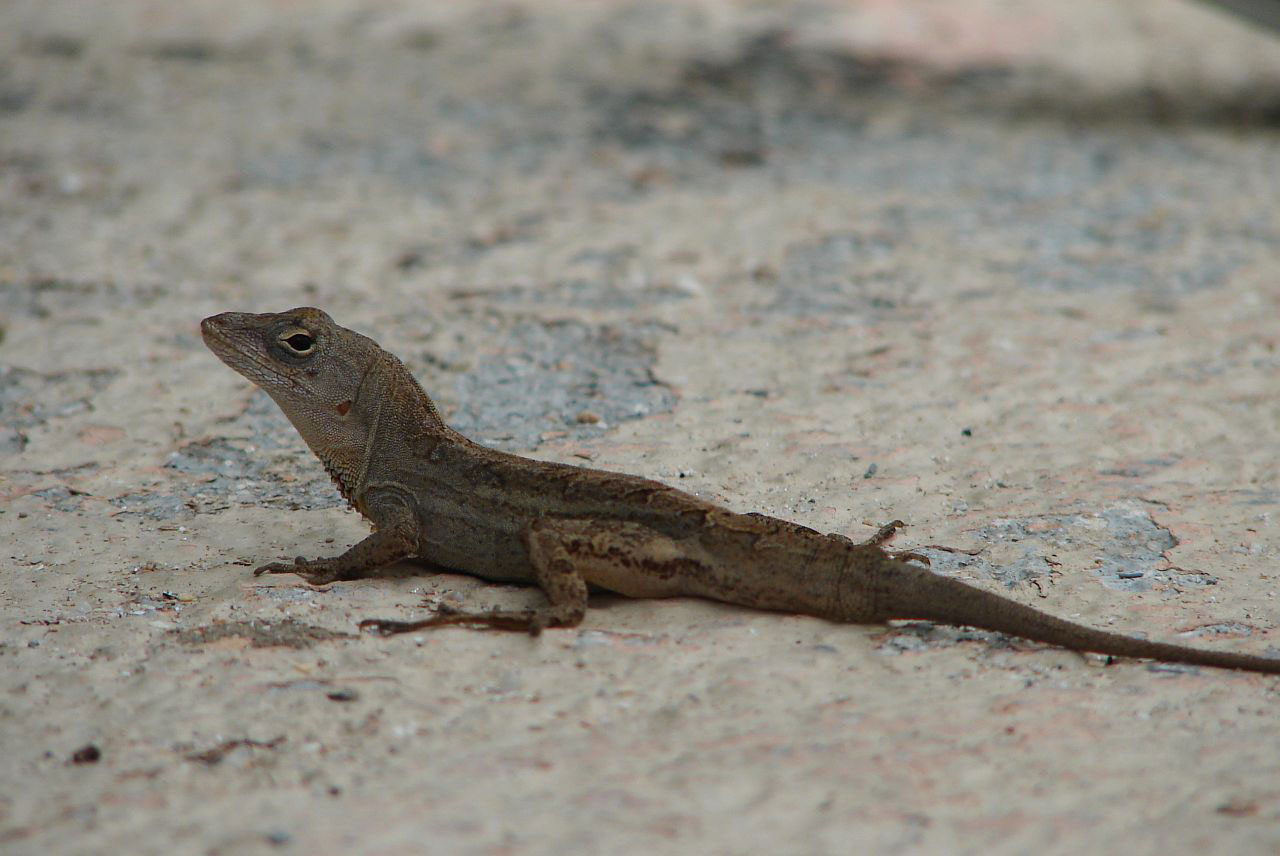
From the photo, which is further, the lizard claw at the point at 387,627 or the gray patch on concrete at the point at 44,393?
the gray patch on concrete at the point at 44,393

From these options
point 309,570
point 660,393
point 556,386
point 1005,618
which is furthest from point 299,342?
point 1005,618

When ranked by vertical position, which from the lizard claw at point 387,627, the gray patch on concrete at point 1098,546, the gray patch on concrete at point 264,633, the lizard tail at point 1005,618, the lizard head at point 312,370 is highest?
the lizard head at point 312,370

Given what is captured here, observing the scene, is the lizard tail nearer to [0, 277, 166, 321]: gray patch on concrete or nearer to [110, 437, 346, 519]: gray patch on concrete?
[110, 437, 346, 519]: gray patch on concrete

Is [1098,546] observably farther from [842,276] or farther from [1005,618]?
[842,276]

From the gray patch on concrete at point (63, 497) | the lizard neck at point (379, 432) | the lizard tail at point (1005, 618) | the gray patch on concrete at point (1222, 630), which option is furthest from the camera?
the gray patch on concrete at point (63, 497)

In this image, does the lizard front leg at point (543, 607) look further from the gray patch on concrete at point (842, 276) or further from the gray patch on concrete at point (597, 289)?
the gray patch on concrete at point (842, 276)

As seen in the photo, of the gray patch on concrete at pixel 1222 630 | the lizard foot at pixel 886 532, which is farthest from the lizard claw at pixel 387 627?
the gray patch on concrete at pixel 1222 630

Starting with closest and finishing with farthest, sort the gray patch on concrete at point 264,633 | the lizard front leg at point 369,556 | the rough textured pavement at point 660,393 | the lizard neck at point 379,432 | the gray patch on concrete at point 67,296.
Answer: the rough textured pavement at point 660,393 → the gray patch on concrete at point 264,633 → the lizard front leg at point 369,556 → the lizard neck at point 379,432 → the gray patch on concrete at point 67,296

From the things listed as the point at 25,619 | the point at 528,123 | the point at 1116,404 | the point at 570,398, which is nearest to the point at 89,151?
the point at 528,123
